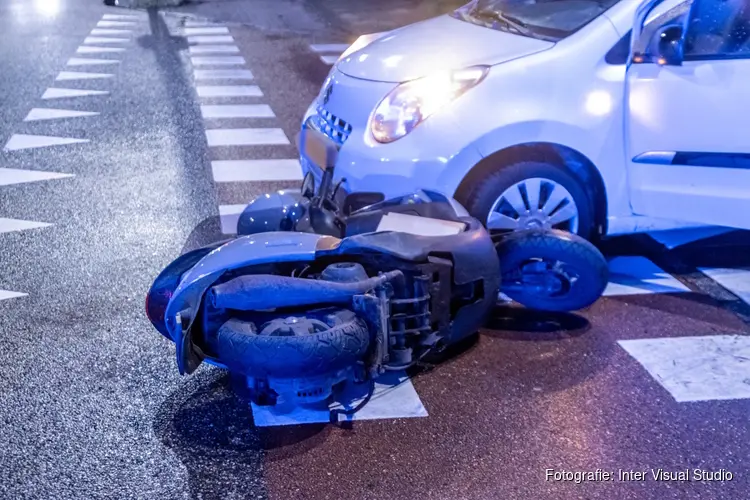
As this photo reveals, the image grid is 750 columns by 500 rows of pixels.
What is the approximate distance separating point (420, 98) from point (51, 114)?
5.56 metres

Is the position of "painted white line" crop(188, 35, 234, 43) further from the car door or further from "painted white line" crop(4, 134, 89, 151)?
the car door

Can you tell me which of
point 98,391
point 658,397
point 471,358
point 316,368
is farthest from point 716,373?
point 98,391

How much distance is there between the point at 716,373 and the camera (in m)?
4.02

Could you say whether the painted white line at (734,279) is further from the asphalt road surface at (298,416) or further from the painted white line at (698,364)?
the painted white line at (698,364)

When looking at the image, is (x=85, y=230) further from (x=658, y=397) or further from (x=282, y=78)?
(x=282, y=78)

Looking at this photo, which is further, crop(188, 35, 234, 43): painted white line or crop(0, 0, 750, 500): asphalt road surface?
crop(188, 35, 234, 43): painted white line

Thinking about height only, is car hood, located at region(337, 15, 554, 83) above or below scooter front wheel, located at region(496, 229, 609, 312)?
above

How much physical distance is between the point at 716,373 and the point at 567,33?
6.59 feet

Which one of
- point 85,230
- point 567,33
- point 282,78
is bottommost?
point 282,78

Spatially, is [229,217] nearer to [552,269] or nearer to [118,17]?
[552,269]

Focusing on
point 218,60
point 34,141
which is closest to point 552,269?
point 34,141

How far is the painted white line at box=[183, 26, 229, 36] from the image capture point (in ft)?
47.4

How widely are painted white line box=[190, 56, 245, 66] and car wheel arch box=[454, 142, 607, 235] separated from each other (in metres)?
7.76

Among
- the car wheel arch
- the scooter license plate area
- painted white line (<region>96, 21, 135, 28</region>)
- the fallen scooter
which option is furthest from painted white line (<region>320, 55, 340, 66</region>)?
the scooter license plate area
